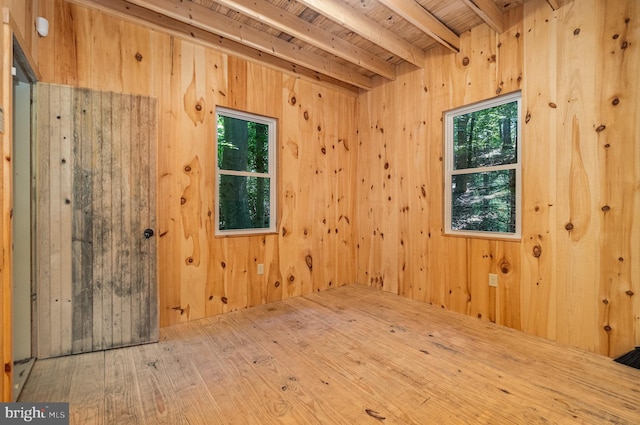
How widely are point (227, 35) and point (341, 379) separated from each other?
303cm

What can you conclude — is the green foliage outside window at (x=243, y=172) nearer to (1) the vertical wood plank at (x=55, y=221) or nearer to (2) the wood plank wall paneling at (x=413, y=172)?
(2) the wood plank wall paneling at (x=413, y=172)

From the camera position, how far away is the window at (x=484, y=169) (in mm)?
2646

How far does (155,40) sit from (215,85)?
1.96ft

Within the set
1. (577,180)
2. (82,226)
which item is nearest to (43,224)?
(82,226)

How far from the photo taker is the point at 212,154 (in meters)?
2.88

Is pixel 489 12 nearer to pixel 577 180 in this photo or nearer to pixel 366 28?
pixel 366 28

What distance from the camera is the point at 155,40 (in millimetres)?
2570

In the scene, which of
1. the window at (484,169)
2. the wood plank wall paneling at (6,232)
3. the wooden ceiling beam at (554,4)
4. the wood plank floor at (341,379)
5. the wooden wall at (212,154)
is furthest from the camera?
the window at (484,169)

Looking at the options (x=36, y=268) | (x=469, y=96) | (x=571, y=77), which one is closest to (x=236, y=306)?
(x=36, y=268)

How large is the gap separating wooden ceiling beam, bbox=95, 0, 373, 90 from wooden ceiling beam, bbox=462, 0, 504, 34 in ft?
5.06

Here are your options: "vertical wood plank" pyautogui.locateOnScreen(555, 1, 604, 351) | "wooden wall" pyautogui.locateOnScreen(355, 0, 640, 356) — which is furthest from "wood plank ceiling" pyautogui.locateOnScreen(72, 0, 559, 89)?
"vertical wood plank" pyautogui.locateOnScreen(555, 1, 604, 351)

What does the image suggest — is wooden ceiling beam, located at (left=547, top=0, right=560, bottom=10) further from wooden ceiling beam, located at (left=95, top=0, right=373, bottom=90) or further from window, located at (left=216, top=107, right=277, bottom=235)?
window, located at (left=216, top=107, right=277, bottom=235)

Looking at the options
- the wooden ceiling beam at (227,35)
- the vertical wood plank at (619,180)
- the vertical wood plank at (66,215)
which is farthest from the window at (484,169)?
the vertical wood plank at (66,215)

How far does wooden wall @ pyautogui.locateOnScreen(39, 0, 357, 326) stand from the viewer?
236cm
